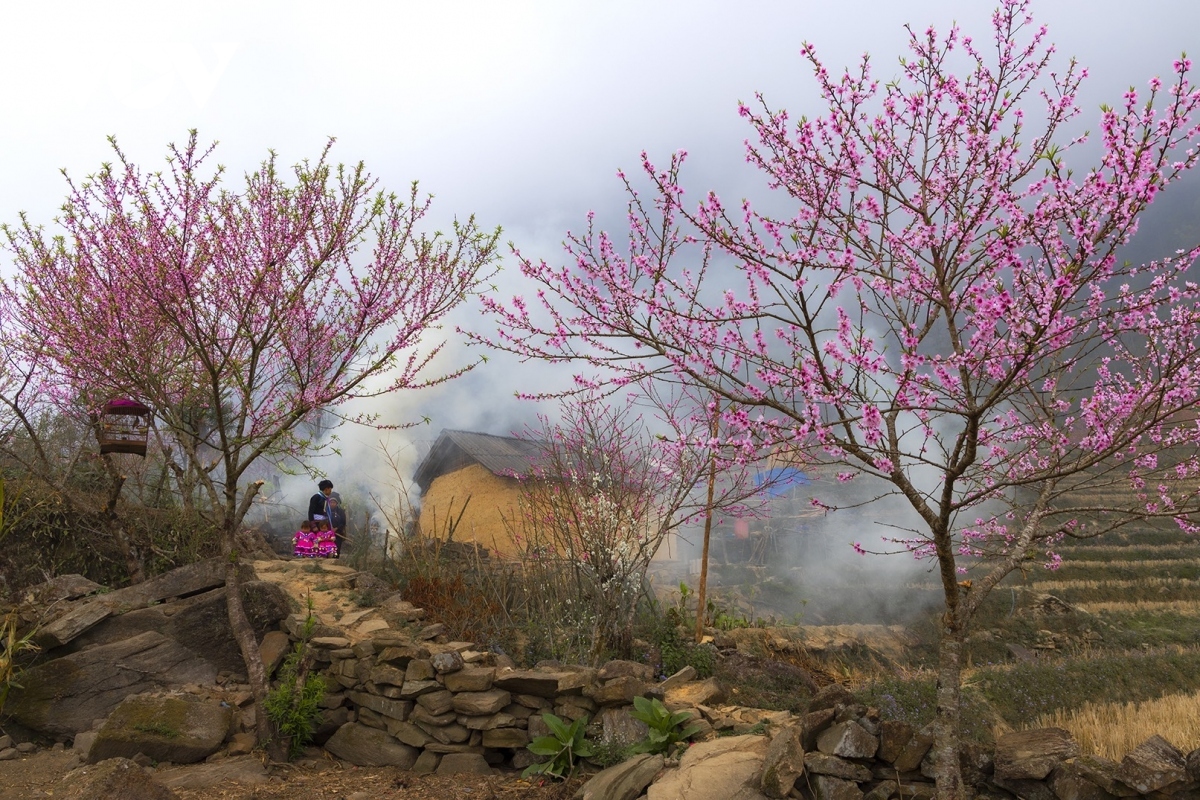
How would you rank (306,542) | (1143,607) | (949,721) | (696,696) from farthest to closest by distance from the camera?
(1143,607) < (306,542) < (696,696) < (949,721)

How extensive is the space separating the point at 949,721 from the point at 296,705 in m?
5.46

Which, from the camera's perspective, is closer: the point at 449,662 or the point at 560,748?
the point at 560,748

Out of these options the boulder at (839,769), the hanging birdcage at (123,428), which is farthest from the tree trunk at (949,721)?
the hanging birdcage at (123,428)

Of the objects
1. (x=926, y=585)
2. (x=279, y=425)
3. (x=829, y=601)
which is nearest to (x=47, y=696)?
(x=279, y=425)

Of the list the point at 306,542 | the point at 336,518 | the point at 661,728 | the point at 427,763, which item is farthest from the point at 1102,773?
the point at 336,518

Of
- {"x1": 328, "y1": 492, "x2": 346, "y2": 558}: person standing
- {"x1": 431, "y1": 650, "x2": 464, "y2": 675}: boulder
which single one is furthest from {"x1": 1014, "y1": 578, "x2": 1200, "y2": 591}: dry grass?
{"x1": 431, "y1": 650, "x2": 464, "y2": 675}: boulder

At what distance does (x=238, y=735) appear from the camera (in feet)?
22.5

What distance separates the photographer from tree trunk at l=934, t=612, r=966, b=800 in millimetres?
4234

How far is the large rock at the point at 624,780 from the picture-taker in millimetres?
4996

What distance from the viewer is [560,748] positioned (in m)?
5.96

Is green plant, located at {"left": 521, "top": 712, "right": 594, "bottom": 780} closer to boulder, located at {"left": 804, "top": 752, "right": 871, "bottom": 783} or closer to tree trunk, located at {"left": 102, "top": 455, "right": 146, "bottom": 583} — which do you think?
boulder, located at {"left": 804, "top": 752, "right": 871, "bottom": 783}

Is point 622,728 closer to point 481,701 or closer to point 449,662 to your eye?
point 481,701

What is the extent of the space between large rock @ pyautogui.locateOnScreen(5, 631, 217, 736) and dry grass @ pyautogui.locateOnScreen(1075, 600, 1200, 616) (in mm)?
22707

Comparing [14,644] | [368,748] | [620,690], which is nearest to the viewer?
[620,690]
